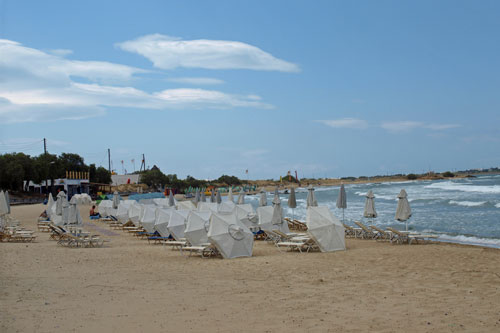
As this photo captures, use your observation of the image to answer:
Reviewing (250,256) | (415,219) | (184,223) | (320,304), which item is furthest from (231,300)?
(415,219)

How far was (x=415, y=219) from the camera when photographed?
27625mm

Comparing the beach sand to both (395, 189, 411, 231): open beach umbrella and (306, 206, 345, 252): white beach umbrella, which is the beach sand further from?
(395, 189, 411, 231): open beach umbrella

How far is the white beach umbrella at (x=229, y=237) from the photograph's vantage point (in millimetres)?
13031

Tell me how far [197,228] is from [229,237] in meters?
Answer: 1.82

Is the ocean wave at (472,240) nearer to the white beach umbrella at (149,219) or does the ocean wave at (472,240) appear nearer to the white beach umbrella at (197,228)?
the white beach umbrella at (197,228)

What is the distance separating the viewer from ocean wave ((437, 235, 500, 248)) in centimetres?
1731

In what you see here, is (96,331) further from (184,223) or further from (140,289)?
(184,223)

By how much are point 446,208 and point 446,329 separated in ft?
97.5

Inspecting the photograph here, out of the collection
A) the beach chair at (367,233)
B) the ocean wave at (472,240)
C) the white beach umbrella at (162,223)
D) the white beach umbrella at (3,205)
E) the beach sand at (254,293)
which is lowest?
the ocean wave at (472,240)

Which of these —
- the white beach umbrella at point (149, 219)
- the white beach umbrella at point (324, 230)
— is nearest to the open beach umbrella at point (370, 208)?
the white beach umbrella at point (324, 230)

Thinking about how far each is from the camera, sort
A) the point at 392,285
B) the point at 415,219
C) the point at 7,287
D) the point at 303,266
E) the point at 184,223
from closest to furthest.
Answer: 1. the point at 7,287
2. the point at 392,285
3. the point at 303,266
4. the point at 184,223
5. the point at 415,219

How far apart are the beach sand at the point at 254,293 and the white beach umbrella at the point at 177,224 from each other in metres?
3.12

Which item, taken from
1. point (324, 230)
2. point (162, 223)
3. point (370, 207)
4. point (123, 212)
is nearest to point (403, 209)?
point (370, 207)

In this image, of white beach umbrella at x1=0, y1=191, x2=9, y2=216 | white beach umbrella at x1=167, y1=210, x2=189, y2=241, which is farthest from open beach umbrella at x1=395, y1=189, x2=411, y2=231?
white beach umbrella at x1=0, y1=191, x2=9, y2=216
